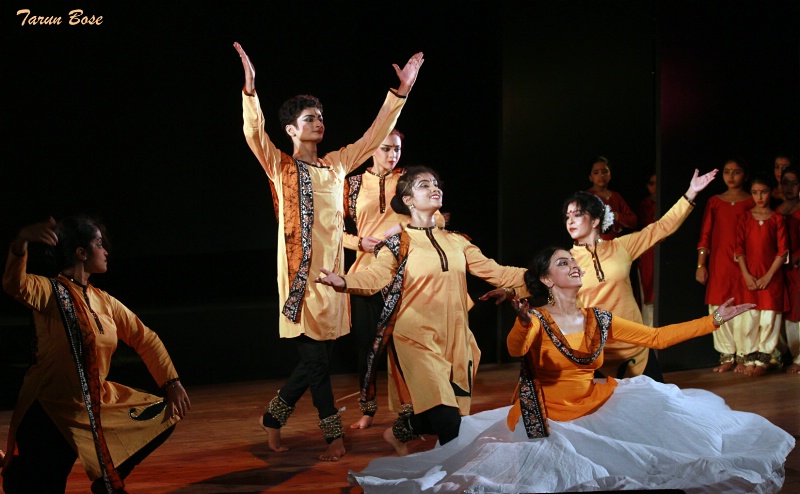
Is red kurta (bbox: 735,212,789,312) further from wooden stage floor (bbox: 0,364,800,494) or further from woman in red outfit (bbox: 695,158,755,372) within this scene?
wooden stage floor (bbox: 0,364,800,494)

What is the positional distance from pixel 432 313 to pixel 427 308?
29 millimetres

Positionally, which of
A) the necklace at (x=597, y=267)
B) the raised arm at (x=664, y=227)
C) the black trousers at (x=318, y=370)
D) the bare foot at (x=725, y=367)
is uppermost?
the raised arm at (x=664, y=227)

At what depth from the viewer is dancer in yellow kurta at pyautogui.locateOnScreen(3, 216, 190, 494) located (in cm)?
361

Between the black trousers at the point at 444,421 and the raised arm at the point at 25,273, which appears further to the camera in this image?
the black trousers at the point at 444,421

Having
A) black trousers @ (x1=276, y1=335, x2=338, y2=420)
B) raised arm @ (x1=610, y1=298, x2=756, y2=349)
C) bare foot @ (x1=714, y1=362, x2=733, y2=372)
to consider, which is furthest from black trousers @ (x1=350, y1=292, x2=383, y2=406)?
bare foot @ (x1=714, y1=362, x2=733, y2=372)

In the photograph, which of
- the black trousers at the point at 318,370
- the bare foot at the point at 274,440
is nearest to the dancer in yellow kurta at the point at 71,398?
the black trousers at the point at 318,370

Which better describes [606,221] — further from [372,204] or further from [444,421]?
[444,421]

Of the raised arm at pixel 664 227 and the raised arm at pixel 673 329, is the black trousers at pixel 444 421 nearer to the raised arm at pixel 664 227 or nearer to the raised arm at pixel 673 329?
the raised arm at pixel 673 329

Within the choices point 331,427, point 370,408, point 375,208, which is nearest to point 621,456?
point 331,427

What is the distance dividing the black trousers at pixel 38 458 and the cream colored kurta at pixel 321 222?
122cm

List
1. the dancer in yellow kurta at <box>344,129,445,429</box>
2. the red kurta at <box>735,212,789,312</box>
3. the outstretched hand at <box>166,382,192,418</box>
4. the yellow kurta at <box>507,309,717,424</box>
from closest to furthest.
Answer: the outstretched hand at <box>166,382,192,418</box>
the yellow kurta at <box>507,309,717,424</box>
the dancer in yellow kurta at <box>344,129,445,429</box>
the red kurta at <box>735,212,789,312</box>

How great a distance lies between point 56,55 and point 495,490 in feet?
12.2

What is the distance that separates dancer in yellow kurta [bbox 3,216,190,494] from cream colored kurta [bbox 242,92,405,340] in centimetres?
97

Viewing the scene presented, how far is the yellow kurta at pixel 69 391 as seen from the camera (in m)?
3.61
